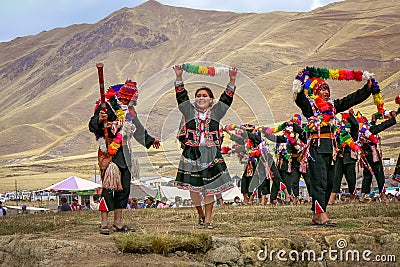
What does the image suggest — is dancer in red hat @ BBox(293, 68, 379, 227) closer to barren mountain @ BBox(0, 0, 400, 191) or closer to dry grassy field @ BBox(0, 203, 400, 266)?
dry grassy field @ BBox(0, 203, 400, 266)

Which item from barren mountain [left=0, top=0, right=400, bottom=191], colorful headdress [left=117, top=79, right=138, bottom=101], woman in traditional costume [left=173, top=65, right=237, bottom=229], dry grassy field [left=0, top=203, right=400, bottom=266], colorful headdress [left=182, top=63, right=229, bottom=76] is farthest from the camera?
barren mountain [left=0, top=0, right=400, bottom=191]

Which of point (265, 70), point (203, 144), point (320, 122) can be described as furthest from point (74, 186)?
point (265, 70)

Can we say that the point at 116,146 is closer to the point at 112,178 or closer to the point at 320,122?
the point at 112,178

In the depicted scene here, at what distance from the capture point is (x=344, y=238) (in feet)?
23.8

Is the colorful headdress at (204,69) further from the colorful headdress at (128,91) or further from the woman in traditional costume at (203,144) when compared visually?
the colorful headdress at (128,91)

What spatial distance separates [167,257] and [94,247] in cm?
75

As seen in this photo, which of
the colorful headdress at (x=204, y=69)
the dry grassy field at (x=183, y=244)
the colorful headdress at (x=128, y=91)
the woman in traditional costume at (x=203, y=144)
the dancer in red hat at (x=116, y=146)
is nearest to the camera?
the dry grassy field at (x=183, y=244)

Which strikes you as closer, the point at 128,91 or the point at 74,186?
the point at 128,91

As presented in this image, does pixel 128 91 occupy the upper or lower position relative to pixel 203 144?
upper

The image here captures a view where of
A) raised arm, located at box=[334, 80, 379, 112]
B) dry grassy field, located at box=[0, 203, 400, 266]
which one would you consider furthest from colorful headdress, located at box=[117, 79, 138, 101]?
raised arm, located at box=[334, 80, 379, 112]

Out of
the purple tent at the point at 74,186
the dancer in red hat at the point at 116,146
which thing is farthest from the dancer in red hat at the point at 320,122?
the purple tent at the point at 74,186

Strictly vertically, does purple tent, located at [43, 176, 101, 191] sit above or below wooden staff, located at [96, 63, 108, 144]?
below

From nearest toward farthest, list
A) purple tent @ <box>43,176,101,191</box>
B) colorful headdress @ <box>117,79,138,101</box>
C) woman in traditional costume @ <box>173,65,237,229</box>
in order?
colorful headdress @ <box>117,79,138,101</box>, woman in traditional costume @ <box>173,65,237,229</box>, purple tent @ <box>43,176,101,191</box>

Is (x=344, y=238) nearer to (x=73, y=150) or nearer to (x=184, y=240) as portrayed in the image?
(x=184, y=240)
